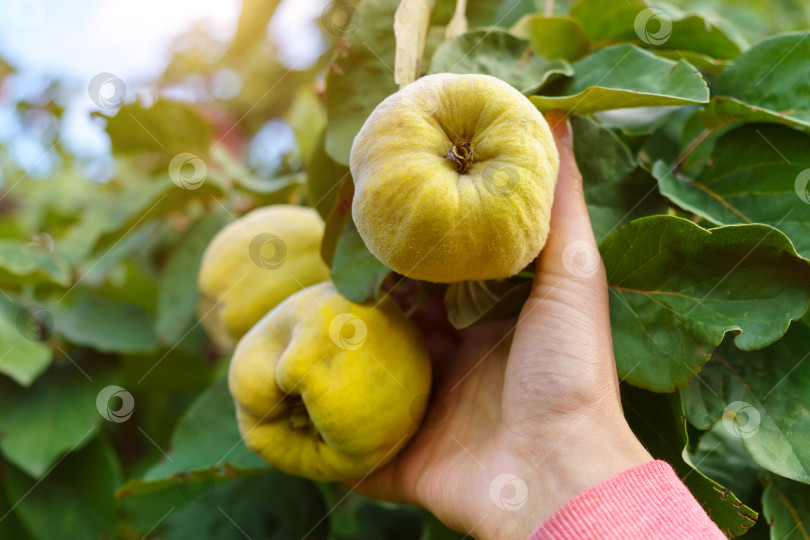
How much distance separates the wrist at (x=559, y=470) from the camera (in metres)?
0.78

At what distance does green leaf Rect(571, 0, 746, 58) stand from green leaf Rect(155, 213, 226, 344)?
1006 mm

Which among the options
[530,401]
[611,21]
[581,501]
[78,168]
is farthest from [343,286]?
[78,168]

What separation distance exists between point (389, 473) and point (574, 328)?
0.48 metres

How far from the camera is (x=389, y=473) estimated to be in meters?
1.09

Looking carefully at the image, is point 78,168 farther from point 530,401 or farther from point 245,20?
point 530,401

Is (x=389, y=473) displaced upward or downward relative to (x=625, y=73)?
downward

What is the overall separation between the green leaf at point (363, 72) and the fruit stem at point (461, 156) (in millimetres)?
272

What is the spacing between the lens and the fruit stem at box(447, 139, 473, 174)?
2.45 feet

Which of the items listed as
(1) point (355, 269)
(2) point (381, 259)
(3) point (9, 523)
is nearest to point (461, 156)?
(2) point (381, 259)

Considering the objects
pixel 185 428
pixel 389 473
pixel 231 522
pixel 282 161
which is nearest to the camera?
pixel 389 473

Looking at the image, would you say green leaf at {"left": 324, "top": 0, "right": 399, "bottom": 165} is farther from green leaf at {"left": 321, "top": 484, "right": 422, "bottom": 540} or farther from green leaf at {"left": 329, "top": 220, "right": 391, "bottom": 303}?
green leaf at {"left": 321, "top": 484, "right": 422, "bottom": 540}

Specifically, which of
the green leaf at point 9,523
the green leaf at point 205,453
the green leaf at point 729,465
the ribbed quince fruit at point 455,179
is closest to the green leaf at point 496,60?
the ribbed quince fruit at point 455,179

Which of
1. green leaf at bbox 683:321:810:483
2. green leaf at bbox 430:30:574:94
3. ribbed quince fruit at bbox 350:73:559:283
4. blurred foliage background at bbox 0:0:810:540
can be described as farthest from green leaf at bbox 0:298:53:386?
green leaf at bbox 683:321:810:483

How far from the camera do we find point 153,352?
1519mm
